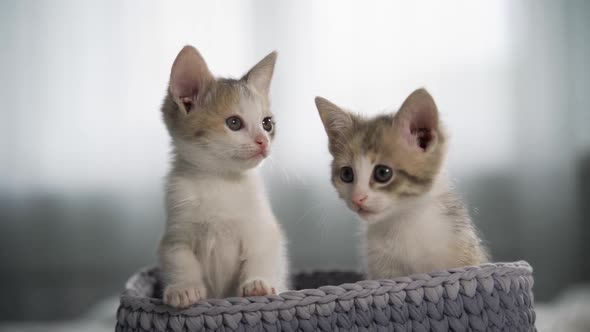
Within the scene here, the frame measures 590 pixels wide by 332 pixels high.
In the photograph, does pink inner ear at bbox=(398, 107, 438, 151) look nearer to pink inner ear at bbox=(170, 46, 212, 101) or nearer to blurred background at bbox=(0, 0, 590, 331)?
pink inner ear at bbox=(170, 46, 212, 101)

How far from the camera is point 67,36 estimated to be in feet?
7.87

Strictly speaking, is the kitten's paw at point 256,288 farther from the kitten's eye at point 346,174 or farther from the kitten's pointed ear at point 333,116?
the kitten's pointed ear at point 333,116

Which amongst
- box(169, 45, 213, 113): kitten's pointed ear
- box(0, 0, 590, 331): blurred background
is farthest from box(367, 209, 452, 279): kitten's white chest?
box(0, 0, 590, 331): blurred background

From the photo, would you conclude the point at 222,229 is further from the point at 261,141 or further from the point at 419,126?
the point at 419,126

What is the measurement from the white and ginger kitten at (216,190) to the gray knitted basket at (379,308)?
14cm

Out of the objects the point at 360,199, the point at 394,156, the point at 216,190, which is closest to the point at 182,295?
the point at 216,190

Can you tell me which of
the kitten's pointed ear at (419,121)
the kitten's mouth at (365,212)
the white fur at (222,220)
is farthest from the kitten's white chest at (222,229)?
the kitten's pointed ear at (419,121)

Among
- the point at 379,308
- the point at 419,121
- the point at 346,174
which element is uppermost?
the point at 419,121

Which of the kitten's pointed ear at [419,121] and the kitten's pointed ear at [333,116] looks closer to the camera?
the kitten's pointed ear at [419,121]

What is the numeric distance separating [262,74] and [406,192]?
0.47 meters

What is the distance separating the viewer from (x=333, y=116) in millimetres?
1131

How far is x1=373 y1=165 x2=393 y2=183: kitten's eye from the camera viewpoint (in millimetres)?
999

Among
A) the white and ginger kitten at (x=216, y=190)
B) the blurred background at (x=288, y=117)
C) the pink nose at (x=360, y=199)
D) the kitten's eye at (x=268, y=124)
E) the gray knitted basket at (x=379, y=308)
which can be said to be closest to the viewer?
the gray knitted basket at (x=379, y=308)

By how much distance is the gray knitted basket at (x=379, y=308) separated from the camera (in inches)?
34.4
